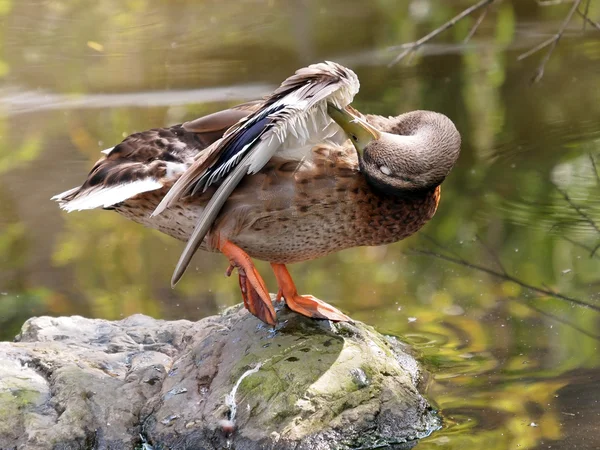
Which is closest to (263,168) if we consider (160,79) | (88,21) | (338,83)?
(338,83)

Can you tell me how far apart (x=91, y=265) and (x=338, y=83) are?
2239 millimetres

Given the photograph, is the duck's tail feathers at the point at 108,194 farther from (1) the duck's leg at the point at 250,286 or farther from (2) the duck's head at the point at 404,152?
(2) the duck's head at the point at 404,152

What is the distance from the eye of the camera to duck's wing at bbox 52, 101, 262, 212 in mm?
3545

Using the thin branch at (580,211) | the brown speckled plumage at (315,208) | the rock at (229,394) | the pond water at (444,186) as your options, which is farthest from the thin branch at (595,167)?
the rock at (229,394)

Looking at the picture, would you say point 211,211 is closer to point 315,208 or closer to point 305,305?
point 315,208

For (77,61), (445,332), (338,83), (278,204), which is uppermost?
(338,83)

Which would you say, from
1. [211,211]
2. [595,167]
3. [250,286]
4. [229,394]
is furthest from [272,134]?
[595,167]

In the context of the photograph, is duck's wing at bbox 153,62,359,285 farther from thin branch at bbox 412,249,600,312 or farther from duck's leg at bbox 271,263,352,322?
thin branch at bbox 412,249,600,312

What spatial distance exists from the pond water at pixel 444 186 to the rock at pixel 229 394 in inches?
9.5

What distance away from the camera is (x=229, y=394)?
10.7 ft

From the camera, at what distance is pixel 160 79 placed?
24.9ft

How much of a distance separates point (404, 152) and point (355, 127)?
202 mm

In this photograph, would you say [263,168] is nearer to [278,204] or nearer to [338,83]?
[278,204]

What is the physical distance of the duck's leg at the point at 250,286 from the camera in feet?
11.3
